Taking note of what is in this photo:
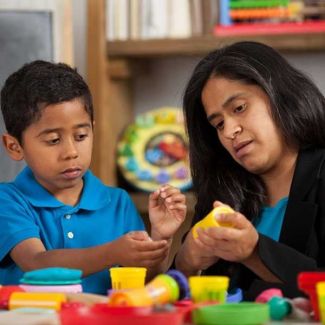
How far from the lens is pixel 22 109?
1.60 meters

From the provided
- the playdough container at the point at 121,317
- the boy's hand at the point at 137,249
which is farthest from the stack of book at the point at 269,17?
the playdough container at the point at 121,317

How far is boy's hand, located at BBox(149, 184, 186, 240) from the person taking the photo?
1467 mm

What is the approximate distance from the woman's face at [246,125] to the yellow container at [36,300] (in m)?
0.58

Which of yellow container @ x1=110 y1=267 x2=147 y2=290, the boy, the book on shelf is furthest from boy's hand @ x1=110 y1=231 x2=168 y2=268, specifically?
the book on shelf

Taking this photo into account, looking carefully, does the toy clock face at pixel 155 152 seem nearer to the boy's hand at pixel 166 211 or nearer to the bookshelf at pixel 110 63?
the bookshelf at pixel 110 63

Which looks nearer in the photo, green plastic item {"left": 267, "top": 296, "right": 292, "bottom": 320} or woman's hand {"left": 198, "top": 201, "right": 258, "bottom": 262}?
green plastic item {"left": 267, "top": 296, "right": 292, "bottom": 320}

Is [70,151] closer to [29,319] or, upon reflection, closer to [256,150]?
[256,150]

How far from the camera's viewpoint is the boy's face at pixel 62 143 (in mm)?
1540

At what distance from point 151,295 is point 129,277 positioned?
21 cm

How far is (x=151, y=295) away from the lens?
94 centimetres

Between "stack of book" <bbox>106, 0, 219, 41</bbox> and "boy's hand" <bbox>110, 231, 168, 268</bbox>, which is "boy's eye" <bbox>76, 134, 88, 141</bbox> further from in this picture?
"stack of book" <bbox>106, 0, 219, 41</bbox>

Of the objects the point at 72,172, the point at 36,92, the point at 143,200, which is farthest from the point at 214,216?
the point at 143,200

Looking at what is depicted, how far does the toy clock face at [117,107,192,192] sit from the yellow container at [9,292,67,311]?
173 centimetres

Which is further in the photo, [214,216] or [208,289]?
[214,216]
